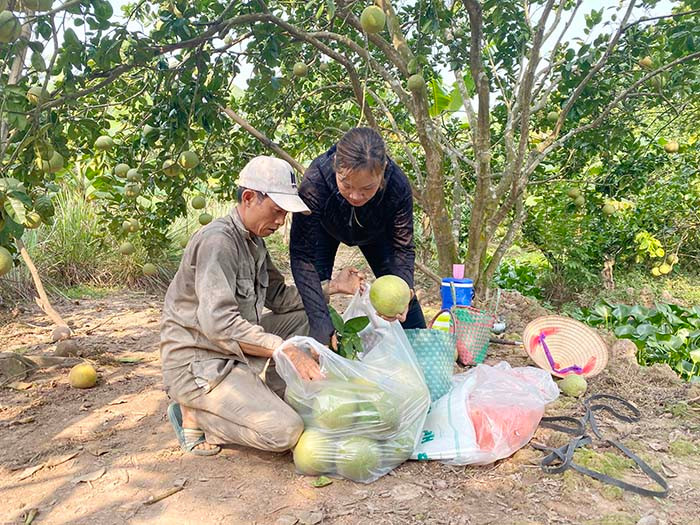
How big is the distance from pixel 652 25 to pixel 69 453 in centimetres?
425

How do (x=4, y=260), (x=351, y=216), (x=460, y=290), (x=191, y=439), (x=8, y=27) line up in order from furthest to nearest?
(x=460, y=290)
(x=351, y=216)
(x=191, y=439)
(x=4, y=260)
(x=8, y=27)

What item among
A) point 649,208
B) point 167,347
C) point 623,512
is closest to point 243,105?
point 167,347

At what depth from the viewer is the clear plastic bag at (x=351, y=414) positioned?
2012 millimetres

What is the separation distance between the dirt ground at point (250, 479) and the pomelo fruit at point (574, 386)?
8 centimetres

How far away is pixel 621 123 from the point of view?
4051 millimetres

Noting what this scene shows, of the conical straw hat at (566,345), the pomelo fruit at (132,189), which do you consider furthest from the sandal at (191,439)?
the conical straw hat at (566,345)

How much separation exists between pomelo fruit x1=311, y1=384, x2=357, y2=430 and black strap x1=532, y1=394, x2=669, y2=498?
2.62 ft

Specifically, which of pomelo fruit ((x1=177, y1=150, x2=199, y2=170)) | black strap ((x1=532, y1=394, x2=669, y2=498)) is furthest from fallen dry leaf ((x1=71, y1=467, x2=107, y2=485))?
black strap ((x1=532, y1=394, x2=669, y2=498))

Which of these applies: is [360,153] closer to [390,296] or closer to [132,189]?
[390,296]

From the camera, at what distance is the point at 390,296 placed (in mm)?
2396

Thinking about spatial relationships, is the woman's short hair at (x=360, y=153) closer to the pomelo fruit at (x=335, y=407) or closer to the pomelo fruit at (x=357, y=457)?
the pomelo fruit at (x=335, y=407)

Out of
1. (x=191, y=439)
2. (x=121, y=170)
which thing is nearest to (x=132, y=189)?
(x=121, y=170)

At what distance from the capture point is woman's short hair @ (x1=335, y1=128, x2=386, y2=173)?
6.88 ft

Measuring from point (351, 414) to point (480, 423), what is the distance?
574 mm
